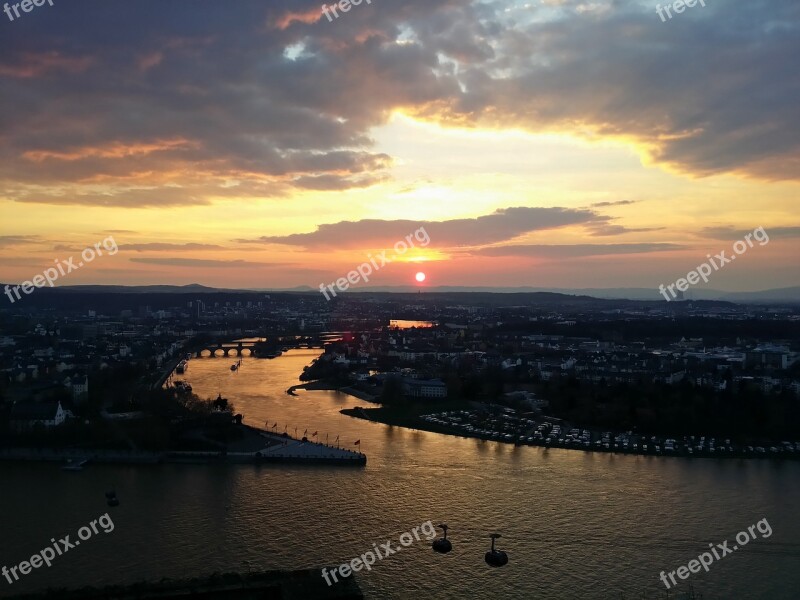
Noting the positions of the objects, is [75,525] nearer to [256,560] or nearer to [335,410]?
[256,560]

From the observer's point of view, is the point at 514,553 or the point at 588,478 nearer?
the point at 514,553

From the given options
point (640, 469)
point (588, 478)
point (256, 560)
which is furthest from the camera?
point (640, 469)

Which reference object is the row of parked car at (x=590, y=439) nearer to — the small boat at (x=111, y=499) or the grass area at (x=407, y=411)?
the grass area at (x=407, y=411)

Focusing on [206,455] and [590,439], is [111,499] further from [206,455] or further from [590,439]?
[590,439]

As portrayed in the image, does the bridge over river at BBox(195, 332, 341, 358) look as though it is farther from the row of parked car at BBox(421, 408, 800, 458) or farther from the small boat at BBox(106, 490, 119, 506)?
the small boat at BBox(106, 490, 119, 506)

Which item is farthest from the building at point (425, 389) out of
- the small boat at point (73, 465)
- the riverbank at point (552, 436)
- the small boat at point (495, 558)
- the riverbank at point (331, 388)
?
the small boat at point (495, 558)

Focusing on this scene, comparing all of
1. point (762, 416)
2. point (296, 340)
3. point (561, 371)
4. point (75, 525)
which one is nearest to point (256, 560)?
point (75, 525)
